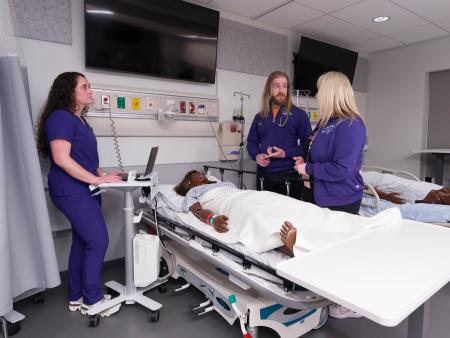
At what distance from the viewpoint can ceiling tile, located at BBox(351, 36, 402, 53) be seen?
422cm

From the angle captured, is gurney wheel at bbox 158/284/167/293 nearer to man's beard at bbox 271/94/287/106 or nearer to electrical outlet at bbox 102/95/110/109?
electrical outlet at bbox 102/95/110/109

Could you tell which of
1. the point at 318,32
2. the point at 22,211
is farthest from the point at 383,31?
the point at 22,211

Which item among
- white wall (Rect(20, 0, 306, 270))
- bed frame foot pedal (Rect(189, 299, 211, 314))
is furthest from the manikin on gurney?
white wall (Rect(20, 0, 306, 270))

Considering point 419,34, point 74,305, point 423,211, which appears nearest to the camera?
point 74,305

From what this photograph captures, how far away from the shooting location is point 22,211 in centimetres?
190

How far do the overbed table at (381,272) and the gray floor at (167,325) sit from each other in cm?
79

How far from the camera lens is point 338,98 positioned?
5.90 ft

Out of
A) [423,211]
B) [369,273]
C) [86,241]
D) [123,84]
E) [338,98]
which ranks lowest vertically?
[86,241]

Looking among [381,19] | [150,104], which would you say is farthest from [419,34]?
[150,104]

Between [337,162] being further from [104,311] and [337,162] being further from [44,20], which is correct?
[44,20]

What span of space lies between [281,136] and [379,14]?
73.1 inches

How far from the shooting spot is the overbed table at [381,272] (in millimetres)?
806

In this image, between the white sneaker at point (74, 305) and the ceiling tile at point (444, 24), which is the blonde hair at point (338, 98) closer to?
the white sneaker at point (74, 305)

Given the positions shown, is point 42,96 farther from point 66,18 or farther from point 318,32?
point 318,32
